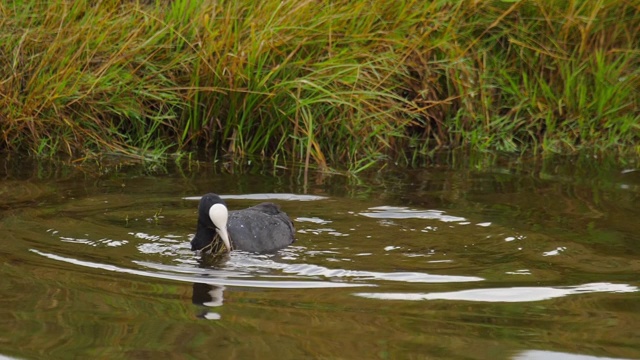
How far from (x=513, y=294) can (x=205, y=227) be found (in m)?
1.77

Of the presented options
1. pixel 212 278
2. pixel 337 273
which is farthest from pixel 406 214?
pixel 212 278

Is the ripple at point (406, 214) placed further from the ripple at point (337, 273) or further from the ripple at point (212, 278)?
the ripple at point (212, 278)

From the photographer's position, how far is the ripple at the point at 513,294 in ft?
17.1

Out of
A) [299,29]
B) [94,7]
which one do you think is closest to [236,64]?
[299,29]

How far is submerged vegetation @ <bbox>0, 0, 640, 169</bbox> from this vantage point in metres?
8.20

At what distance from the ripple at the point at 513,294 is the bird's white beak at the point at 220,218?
1192 millimetres

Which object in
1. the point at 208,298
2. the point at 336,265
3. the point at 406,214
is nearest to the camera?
the point at 208,298

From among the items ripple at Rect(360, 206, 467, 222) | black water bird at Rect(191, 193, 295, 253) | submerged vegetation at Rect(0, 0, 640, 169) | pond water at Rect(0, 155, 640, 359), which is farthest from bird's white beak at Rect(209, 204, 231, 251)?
submerged vegetation at Rect(0, 0, 640, 169)

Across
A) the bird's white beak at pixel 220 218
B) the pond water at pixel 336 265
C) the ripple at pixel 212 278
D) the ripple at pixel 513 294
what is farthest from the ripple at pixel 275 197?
the ripple at pixel 513 294

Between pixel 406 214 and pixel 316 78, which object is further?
pixel 316 78

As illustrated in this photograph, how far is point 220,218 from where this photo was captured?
20.3 ft

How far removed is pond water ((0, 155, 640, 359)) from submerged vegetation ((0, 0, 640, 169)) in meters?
0.31

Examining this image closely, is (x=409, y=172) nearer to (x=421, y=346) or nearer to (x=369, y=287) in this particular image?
(x=369, y=287)

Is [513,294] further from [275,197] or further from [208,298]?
[275,197]
